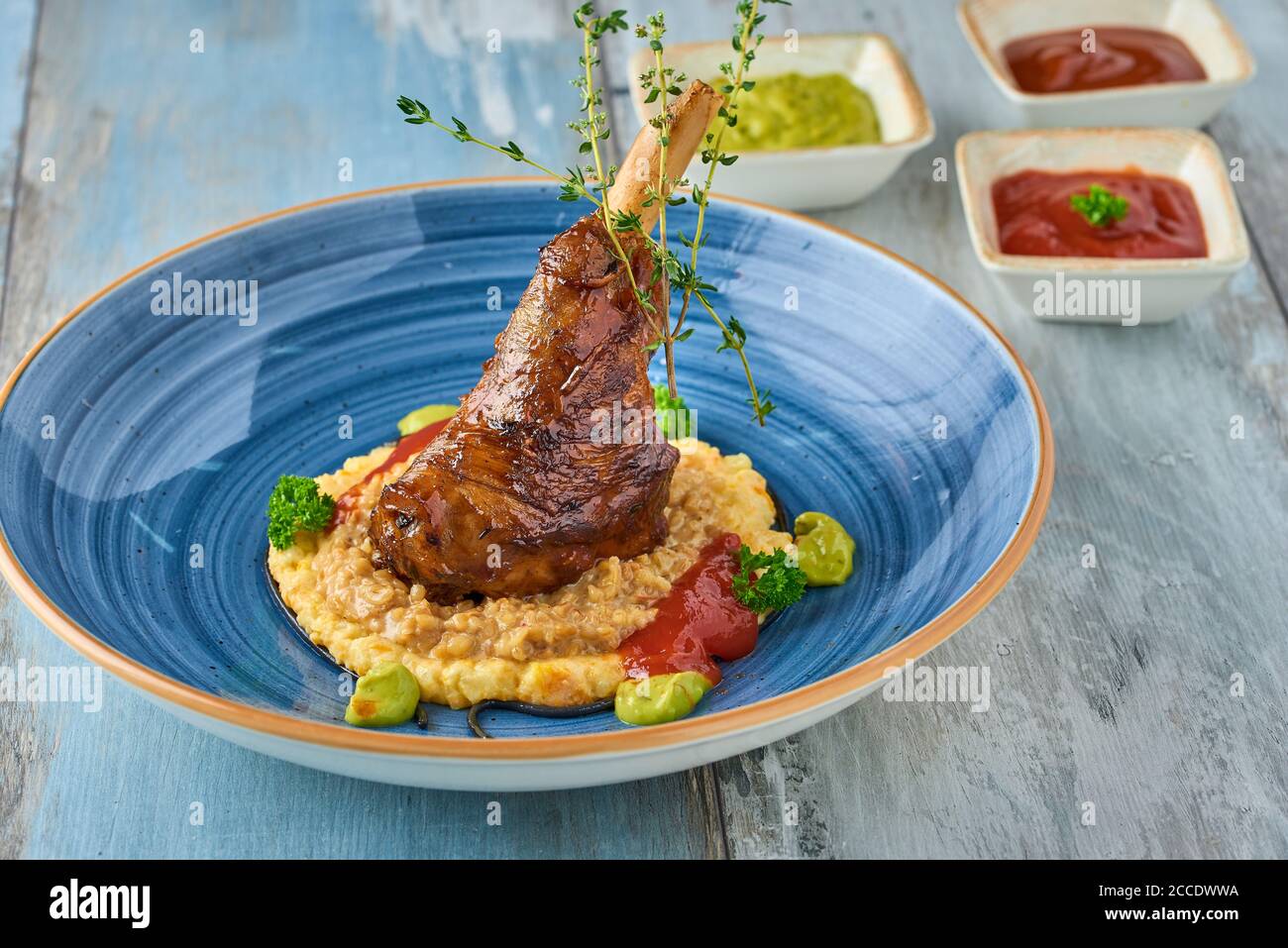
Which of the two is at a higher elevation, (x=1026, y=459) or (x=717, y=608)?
(x=1026, y=459)

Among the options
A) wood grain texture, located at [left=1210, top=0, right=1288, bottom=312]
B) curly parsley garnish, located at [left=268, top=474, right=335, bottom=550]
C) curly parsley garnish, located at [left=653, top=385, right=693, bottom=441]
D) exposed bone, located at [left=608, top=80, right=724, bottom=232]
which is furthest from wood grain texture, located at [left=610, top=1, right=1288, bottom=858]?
curly parsley garnish, located at [left=268, top=474, right=335, bottom=550]

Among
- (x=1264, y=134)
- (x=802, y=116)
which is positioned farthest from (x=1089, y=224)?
(x=1264, y=134)

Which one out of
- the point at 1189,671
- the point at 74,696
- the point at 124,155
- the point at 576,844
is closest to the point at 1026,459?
the point at 1189,671

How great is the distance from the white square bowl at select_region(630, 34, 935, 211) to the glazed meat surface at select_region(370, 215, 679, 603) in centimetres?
216

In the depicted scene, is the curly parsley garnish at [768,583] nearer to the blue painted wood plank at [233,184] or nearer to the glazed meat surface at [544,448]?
the glazed meat surface at [544,448]

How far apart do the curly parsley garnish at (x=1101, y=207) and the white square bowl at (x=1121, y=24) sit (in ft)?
2.84

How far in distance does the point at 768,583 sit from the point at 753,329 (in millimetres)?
1463

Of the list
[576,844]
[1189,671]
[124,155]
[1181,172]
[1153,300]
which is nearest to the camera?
[576,844]

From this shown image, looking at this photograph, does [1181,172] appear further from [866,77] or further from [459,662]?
[459,662]

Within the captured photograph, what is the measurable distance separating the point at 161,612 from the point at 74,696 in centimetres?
42

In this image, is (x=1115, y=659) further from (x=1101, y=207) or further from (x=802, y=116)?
(x=802, y=116)

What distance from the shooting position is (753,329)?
5.39 metres

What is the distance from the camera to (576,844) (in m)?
3.79
